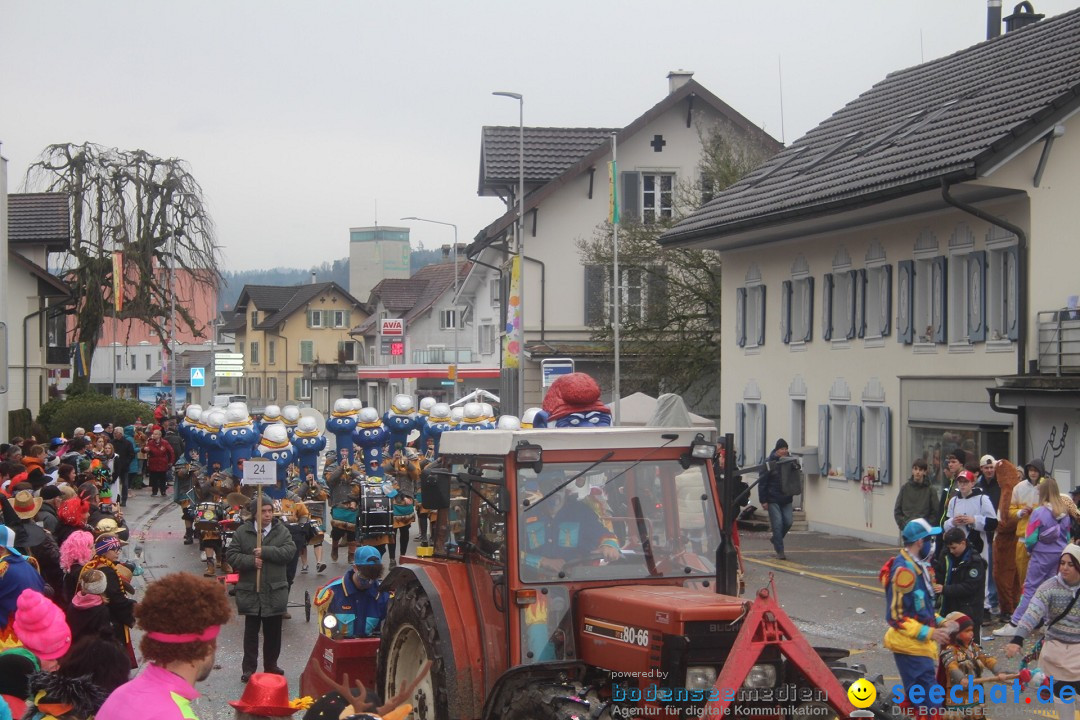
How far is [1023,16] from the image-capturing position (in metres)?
28.2

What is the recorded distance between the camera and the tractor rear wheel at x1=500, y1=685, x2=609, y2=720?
6793mm

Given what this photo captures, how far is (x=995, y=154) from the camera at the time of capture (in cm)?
1966

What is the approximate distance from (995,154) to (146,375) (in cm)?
9651

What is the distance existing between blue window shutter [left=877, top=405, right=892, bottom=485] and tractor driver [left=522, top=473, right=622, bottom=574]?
651 inches

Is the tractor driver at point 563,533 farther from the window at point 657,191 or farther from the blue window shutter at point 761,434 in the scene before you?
the window at point 657,191

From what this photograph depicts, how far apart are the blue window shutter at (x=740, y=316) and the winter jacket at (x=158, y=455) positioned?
14.9 m

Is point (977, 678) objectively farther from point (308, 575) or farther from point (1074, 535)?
point (308, 575)

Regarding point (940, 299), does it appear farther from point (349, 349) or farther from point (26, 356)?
point (349, 349)

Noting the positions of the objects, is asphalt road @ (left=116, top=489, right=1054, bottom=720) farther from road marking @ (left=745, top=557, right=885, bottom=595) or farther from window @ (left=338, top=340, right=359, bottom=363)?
window @ (left=338, top=340, right=359, bottom=363)

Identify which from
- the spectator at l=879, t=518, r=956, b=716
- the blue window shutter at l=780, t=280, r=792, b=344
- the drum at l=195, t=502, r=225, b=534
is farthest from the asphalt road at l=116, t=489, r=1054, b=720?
the blue window shutter at l=780, t=280, r=792, b=344

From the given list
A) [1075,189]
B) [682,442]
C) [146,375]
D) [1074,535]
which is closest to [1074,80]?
[1075,189]

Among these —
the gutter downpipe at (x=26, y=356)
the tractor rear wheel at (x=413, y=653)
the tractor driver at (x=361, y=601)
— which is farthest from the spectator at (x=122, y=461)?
the tractor rear wheel at (x=413, y=653)

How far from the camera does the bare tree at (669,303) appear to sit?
3394 cm

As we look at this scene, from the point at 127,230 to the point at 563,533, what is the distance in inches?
1768
